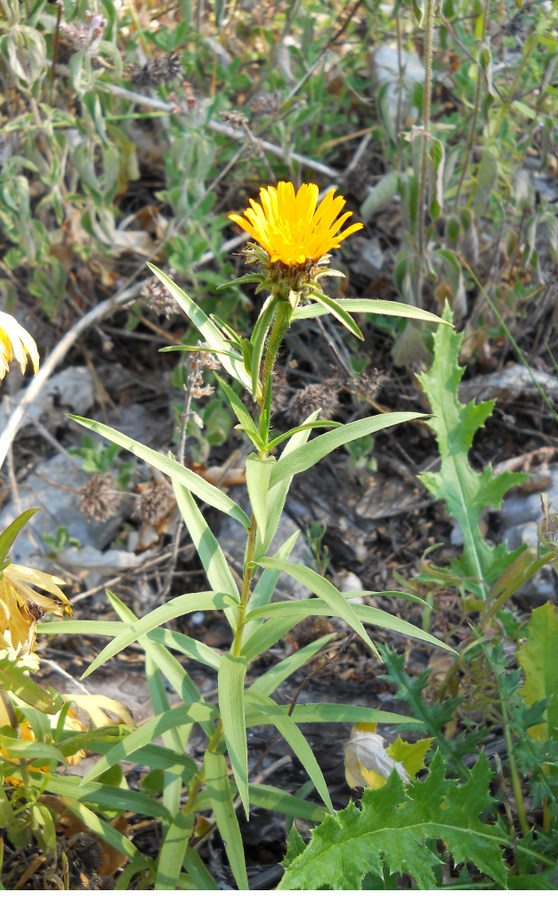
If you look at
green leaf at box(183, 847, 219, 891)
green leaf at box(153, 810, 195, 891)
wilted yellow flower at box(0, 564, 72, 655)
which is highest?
wilted yellow flower at box(0, 564, 72, 655)

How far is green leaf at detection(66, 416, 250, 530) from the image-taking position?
128 centimetres

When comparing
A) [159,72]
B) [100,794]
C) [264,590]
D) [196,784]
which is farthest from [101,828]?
[159,72]

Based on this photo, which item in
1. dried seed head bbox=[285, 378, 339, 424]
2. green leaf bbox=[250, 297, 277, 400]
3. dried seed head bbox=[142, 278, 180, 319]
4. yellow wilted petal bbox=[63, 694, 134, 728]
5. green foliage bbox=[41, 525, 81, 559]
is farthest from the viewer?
green foliage bbox=[41, 525, 81, 559]

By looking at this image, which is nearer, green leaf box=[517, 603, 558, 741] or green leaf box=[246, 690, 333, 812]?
green leaf box=[246, 690, 333, 812]

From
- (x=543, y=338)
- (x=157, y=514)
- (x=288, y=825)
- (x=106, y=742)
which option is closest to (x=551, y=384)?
(x=543, y=338)

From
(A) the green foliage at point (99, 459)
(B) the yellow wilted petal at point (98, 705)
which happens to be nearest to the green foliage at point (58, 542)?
(A) the green foliage at point (99, 459)

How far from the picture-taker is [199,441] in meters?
2.51

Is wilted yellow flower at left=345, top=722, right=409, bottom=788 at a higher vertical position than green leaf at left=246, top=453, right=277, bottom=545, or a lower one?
lower

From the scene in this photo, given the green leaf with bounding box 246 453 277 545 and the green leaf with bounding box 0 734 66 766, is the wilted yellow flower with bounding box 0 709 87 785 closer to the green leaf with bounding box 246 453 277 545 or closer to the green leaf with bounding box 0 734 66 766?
the green leaf with bounding box 0 734 66 766

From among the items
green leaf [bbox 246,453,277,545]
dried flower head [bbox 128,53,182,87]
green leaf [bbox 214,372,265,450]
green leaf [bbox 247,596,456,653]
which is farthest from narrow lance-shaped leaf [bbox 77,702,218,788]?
dried flower head [bbox 128,53,182,87]

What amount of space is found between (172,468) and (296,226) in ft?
1.52

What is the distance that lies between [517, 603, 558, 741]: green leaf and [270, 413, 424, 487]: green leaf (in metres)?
0.68

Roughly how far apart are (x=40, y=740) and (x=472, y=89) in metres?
2.36

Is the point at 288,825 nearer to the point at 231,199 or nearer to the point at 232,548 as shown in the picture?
the point at 232,548
